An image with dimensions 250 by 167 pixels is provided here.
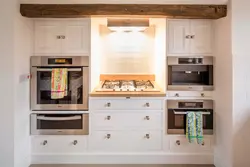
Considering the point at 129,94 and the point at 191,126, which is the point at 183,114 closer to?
the point at 191,126

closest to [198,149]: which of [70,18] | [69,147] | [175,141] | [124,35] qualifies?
[175,141]

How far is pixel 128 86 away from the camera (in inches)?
142

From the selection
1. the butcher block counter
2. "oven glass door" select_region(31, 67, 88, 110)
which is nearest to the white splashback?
the butcher block counter

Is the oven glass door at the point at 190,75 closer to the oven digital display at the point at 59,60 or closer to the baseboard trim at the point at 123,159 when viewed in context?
the baseboard trim at the point at 123,159

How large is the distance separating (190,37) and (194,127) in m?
1.18

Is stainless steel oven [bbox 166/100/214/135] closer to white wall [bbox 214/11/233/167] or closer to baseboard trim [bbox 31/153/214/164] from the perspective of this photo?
white wall [bbox 214/11/233/167]

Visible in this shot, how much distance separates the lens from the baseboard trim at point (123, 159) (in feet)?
11.0

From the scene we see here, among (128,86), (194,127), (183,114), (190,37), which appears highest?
(190,37)

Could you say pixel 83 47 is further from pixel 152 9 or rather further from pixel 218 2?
pixel 218 2

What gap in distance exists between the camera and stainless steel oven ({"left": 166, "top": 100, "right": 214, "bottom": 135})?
3.32 meters

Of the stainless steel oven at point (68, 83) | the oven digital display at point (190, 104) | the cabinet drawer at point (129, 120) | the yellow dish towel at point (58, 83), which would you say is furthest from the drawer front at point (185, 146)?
the yellow dish towel at point (58, 83)
